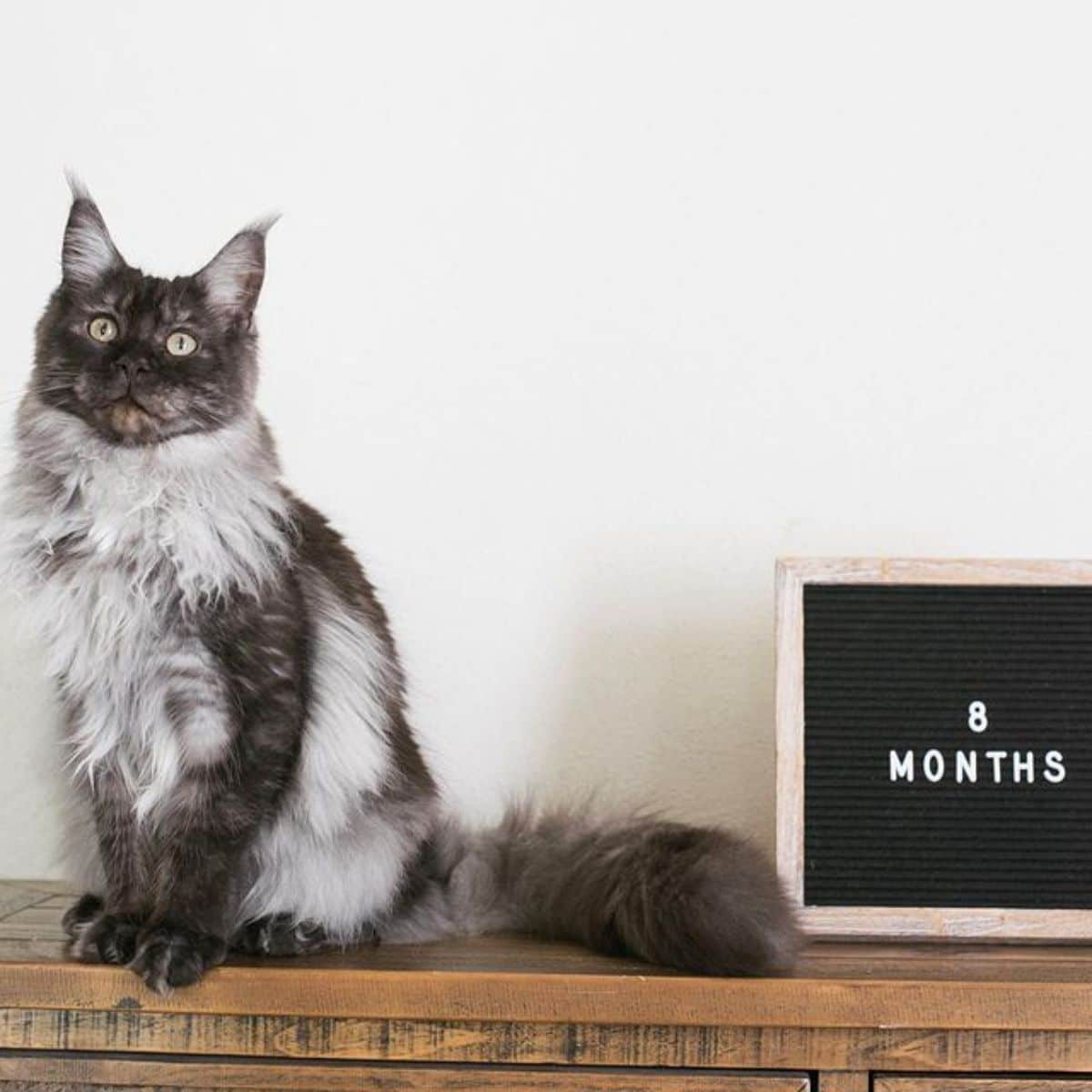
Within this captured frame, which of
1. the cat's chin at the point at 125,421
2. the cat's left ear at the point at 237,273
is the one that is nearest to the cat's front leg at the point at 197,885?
the cat's chin at the point at 125,421

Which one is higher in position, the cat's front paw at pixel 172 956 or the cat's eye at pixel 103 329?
the cat's eye at pixel 103 329

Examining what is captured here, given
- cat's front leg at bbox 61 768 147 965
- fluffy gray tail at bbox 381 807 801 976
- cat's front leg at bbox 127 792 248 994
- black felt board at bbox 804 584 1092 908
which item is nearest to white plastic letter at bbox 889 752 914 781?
black felt board at bbox 804 584 1092 908

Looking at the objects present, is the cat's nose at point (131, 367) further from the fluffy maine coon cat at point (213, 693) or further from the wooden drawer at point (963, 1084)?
the wooden drawer at point (963, 1084)

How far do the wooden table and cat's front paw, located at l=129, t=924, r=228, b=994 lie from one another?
0.01 m

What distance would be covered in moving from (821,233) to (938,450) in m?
0.29

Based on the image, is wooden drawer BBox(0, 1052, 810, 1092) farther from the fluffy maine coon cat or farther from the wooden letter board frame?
the wooden letter board frame

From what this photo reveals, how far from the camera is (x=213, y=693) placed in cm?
135

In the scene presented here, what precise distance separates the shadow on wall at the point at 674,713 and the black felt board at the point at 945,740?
0.31m

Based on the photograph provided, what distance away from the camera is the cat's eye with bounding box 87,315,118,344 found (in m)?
1.39

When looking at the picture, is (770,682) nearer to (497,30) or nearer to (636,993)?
(636,993)

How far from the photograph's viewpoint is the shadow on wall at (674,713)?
1.78m

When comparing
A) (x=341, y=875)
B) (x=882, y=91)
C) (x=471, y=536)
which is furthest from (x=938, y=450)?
(x=341, y=875)

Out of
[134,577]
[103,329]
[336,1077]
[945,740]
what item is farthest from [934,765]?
[103,329]

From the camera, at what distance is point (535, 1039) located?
4.12 ft
